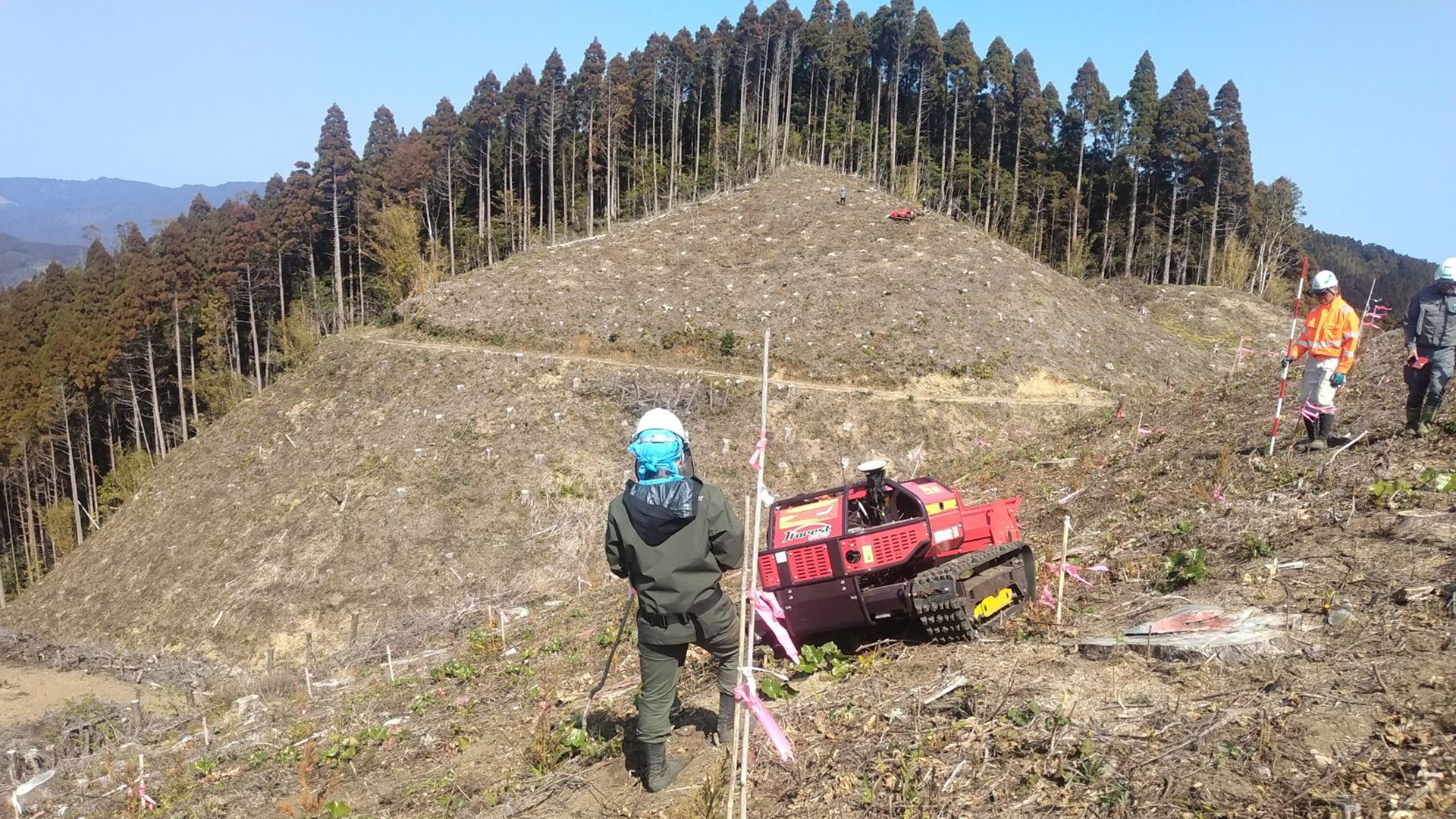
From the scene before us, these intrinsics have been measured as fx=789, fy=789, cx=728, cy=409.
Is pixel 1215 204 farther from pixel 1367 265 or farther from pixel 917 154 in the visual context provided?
pixel 1367 265

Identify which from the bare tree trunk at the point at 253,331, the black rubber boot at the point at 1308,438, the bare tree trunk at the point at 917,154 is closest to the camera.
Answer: the black rubber boot at the point at 1308,438

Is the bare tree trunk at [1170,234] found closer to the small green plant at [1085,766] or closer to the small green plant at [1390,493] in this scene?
the small green plant at [1390,493]

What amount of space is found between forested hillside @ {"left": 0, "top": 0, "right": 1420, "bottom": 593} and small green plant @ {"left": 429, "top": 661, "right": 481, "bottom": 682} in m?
28.6

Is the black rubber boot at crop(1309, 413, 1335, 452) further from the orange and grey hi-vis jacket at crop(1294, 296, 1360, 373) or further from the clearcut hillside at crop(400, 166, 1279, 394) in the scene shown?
the clearcut hillside at crop(400, 166, 1279, 394)

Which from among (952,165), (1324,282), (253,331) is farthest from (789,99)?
(1324,282)

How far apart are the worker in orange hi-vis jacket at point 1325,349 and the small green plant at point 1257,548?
2.35m

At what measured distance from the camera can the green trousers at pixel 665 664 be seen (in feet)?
14.5

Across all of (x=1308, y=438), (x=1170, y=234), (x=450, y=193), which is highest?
(x=450, y=193)

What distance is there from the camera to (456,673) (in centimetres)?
873

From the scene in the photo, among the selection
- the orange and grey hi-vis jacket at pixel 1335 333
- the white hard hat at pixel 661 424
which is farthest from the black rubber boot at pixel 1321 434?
the white hard hat at pixel 661 424

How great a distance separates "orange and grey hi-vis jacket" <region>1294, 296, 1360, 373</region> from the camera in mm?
7434

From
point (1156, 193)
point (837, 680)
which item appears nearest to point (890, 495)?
point (837, 680)

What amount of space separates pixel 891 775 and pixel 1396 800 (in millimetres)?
2006

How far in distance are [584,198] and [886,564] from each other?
51328mm
